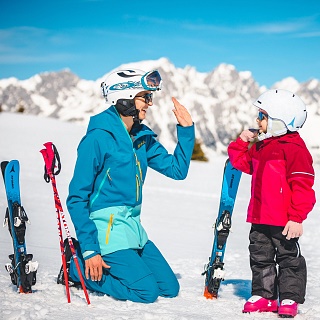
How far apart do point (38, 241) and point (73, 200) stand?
3440 mm

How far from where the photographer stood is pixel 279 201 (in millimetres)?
4156

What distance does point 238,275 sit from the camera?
6.16 metres

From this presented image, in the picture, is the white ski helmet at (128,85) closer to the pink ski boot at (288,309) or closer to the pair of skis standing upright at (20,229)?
the pair of skis standing upright at (20,229)

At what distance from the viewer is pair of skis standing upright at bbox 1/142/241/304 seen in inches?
176

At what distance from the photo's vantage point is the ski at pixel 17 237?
14.7 feet

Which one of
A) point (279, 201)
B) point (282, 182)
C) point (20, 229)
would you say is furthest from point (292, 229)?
point (20, 229)

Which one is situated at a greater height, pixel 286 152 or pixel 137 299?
pixel 286 152

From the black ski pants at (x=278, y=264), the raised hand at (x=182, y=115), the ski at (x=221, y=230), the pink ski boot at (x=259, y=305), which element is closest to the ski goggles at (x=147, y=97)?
the raised hand at (x=182, y=115)

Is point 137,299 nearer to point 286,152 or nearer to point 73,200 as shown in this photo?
point 73,200

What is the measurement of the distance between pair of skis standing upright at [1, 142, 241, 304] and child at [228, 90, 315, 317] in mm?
407

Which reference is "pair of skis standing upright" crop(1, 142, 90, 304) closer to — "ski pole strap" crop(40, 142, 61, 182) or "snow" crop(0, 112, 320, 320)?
"ski pole strap" crop(40, 142, 61, 182)

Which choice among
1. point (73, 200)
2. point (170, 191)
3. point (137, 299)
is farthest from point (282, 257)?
point (170, 191)

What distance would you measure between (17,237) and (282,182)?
2326 mm

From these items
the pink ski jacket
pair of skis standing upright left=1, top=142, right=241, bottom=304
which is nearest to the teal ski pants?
pair of skis standing upright left=1, top=142, right=241, bottom=304
